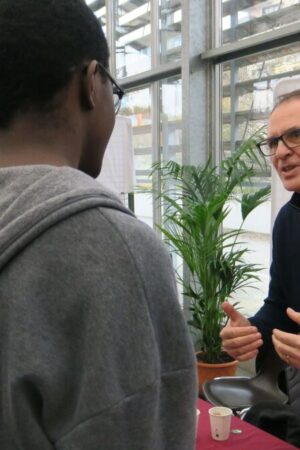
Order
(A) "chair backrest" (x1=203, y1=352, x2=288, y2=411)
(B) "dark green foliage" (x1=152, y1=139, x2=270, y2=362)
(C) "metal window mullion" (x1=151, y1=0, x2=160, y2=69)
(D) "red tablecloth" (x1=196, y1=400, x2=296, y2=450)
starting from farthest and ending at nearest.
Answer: (C) "metal window mullion" (x1=151, y1=0, x2=160, y2=69), (B) "dark green foliage" (x1=152, y1=139, x2=270, y2=362), (A) "chair backrest" (x1=203, y1=352, x2=288, y2=411), (D) "red tablecloth" (x1=196, y1=400, x2=296, y2=450)

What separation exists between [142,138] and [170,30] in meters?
1.04

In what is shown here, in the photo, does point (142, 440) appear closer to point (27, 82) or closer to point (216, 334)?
point (27, 82)

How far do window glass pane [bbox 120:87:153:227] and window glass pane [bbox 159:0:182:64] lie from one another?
0.43 m

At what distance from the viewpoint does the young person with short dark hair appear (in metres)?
0.50

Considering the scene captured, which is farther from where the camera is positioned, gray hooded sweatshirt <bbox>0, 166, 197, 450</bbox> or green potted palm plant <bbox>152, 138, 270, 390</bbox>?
green potted palm plant <bbox>152, 138, 270, 390</bbox>

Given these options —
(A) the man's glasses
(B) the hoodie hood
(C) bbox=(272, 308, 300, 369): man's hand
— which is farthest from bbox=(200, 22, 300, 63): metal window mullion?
(B) the hoodie hood

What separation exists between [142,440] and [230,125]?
3574mm

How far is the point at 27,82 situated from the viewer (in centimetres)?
58

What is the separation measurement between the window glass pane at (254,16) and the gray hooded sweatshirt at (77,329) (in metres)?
3.18

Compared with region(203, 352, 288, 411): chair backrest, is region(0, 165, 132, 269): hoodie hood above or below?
above

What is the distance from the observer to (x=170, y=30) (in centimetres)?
437

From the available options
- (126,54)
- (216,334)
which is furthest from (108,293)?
(126,54)

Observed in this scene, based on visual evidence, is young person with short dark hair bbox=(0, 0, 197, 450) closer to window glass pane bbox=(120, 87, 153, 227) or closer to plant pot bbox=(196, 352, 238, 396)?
plant pot bbox=(196, 352, 238, 396)

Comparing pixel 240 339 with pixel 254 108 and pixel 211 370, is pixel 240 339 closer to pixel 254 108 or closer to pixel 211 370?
pixel 211 370
